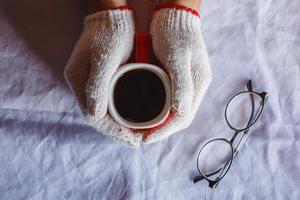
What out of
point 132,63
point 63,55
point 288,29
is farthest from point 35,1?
point 288,29

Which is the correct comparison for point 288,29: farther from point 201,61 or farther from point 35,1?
point 35,1

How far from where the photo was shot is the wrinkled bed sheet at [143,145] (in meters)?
0.56

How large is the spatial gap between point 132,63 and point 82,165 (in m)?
0.16

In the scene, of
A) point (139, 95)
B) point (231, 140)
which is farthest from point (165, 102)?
point (231, 140)

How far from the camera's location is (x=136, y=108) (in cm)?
49

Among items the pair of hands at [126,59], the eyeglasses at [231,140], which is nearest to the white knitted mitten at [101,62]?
the pair of hands at [126,59]

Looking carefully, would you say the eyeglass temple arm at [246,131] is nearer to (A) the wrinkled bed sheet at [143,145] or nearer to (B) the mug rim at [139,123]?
(A) the wrinkled bed sheet at [143,145]

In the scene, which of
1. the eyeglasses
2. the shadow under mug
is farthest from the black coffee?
the eyeglasses

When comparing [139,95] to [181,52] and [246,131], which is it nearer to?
[181,52]

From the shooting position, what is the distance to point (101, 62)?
1.60 ft

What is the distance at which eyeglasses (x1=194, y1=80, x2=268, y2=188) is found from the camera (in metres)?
0.57

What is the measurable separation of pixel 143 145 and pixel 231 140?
0.39 feet

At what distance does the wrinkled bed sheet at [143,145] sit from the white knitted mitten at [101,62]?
0.06 m

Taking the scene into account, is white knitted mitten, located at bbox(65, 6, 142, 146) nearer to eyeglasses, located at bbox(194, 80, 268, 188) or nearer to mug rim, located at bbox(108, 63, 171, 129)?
mug rim, located at bbox(108, 63, 171, 129)
